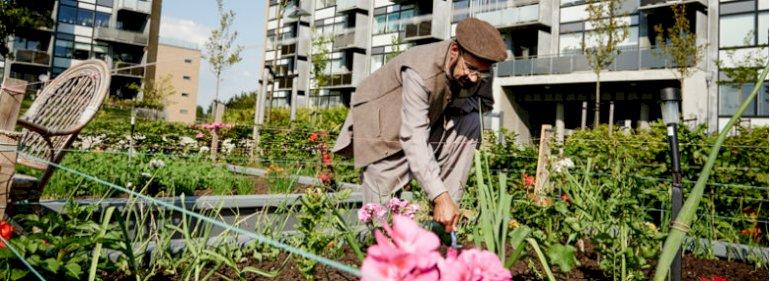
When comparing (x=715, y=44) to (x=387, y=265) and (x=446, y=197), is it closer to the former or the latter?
(x=446, y=197)

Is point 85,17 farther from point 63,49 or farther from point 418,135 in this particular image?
point 418,135

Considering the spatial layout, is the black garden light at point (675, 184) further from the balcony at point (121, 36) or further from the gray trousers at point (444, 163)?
the balcony at point (121, 36)

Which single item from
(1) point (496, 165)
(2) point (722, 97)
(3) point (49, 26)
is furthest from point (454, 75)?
(3) point (49, 26)

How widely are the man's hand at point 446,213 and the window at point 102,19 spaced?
146ft

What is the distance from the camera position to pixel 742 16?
1814cm

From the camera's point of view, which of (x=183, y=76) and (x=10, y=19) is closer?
(x=10, y=19)

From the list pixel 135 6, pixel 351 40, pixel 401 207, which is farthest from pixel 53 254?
pixel 135 6

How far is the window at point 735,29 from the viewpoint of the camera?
17922 mm

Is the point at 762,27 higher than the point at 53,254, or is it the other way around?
the point at 762,27

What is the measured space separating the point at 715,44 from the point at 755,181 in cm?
1754

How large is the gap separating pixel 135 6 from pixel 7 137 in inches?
1711

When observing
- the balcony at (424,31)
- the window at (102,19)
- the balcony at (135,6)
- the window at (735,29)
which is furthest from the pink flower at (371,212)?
the window at (102,19)

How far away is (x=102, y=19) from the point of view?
131 ft

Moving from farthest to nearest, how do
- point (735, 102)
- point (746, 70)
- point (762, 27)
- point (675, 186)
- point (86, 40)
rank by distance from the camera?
1. point (86, 40)
2. point (735, 102)
3. point (762, 27)
4. point (746, 70)
5. point (675, 186)
